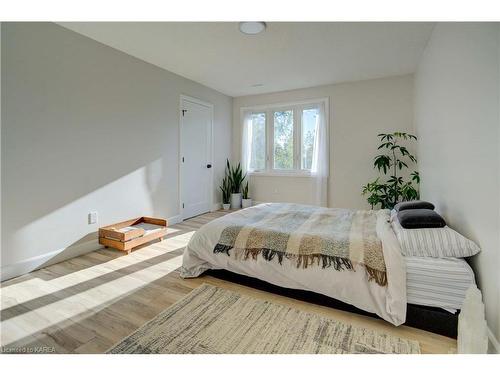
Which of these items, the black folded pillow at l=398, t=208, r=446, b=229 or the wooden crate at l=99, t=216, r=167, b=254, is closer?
the black folded pillow at l=398, t=208, r=446, b=229

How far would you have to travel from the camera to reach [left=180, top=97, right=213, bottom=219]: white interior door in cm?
438

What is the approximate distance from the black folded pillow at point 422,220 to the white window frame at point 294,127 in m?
3.10

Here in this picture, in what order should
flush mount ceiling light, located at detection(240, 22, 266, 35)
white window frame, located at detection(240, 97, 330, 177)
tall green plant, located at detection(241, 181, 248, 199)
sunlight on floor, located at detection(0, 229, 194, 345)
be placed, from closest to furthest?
sunlight on floor, located at detection(0, 229, 194, 345) → flush mount ceiling light, located at detection(240, 22, 266, 35) → white window frame, located at detection(240, 97, 330, 177) → tall green plant, located at detection(241, 181, 248, 199)

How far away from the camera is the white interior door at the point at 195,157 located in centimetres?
438

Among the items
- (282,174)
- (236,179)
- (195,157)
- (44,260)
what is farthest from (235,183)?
(44,260)

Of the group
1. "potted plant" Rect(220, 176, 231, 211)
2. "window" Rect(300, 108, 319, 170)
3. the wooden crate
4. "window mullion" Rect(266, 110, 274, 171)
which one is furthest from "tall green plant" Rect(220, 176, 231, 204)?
the wooden crate

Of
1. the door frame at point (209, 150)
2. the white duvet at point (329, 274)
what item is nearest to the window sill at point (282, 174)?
the door frame at point (209, 150)

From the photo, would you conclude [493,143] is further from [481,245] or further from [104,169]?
[104,169]

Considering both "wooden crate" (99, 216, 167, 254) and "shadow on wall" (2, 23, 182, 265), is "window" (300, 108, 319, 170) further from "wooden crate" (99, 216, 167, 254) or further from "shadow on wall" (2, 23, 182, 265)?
"wooden crate" (99, 216, 167, 254)

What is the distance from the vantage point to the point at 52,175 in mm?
2582

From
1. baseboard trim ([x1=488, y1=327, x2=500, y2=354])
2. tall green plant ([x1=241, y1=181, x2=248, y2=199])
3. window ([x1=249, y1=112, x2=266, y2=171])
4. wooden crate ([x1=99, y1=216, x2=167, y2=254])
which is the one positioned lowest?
baseboard trim ([x1=488, y1=327, x2=500, y2=354])

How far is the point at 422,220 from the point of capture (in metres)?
1.81

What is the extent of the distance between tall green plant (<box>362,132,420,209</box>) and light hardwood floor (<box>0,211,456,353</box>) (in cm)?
259

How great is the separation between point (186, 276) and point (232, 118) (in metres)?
4.11
